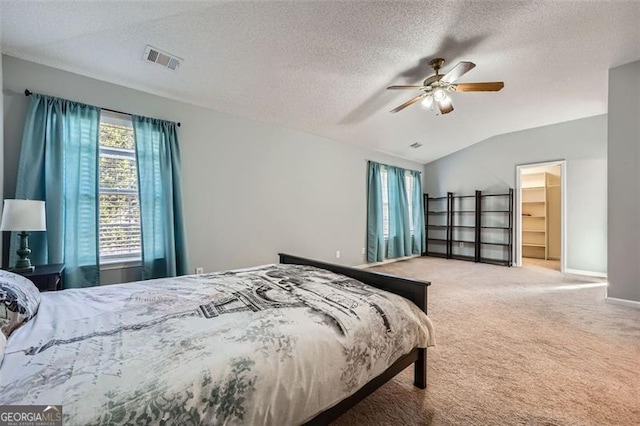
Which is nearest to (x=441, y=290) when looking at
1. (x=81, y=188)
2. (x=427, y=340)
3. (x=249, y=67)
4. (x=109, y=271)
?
(x=427, y=340)

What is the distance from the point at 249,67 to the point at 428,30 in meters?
1.76

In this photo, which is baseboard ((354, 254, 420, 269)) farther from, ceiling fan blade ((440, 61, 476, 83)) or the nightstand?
the nightstand

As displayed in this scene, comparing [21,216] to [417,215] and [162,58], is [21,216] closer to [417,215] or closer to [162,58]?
[162,58]

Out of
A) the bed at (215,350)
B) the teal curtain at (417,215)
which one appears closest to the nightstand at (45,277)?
the bed at (215,350)

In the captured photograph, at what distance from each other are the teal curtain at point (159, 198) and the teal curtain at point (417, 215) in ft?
16.7

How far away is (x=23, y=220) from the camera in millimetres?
1961

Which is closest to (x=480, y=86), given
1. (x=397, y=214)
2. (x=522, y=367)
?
(x=522, y=367)

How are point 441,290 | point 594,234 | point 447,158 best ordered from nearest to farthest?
point 441,290
point 594,234
point 447,158

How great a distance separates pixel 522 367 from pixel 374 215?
367cm

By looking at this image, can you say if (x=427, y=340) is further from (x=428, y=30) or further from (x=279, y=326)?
(x=428, y=30)

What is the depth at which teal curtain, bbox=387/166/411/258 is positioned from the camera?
5.80 metres

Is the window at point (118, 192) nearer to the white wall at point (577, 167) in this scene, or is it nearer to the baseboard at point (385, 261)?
the baseboard at point (385, 261)

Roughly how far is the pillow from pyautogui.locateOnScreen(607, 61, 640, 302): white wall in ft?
17.5

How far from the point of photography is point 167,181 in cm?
298
